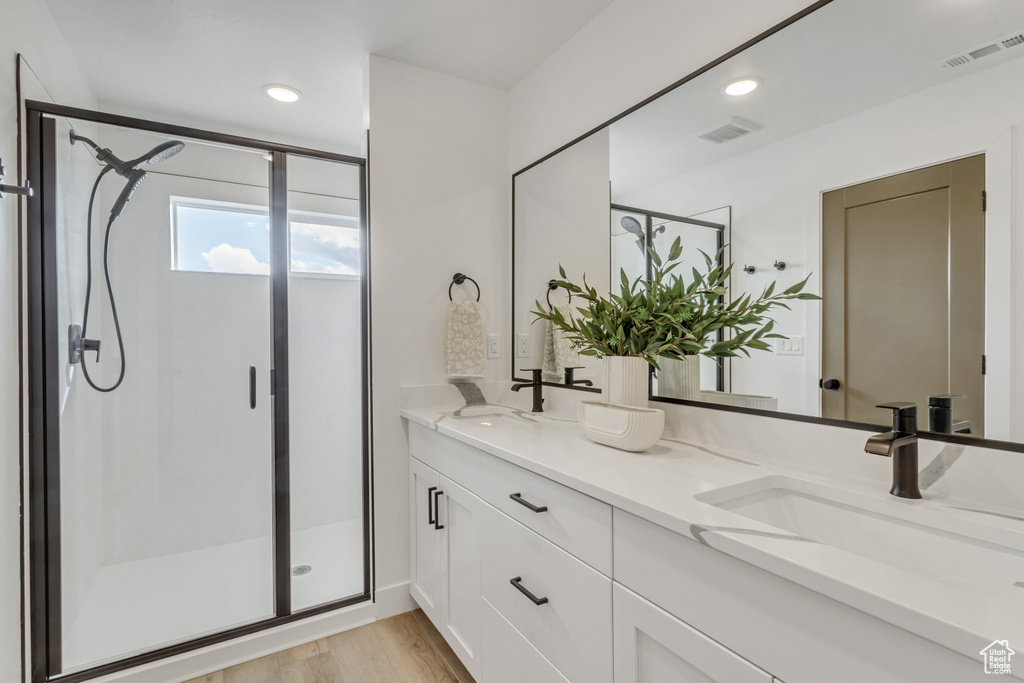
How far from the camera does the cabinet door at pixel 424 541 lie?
1771 millimetres

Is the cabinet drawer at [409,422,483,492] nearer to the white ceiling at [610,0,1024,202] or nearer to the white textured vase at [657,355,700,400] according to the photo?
the white textured vase at [657,355,700,400]

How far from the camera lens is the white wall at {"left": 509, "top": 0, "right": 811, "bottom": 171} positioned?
52.1 inches

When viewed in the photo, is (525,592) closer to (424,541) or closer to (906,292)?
(424,541)

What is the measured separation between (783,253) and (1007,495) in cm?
64

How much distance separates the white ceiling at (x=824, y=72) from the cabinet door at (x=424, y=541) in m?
1.37

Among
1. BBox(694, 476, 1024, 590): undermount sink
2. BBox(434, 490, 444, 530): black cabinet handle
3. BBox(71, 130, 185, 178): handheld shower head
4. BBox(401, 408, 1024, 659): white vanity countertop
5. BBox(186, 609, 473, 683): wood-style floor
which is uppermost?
BBox(71, 130, 185, 178): handheld shower head

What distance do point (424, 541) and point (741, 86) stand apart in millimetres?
1888

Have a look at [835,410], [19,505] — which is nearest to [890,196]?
[835,410]

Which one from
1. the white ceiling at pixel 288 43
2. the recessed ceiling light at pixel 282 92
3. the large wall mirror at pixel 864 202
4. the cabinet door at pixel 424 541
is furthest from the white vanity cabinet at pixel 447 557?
the recessed ceiling light at pixel 282 92

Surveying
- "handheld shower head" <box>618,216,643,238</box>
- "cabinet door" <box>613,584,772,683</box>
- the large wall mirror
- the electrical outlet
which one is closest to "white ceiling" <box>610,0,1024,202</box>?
the large wall mirror

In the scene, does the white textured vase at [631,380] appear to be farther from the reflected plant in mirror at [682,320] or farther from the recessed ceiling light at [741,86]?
the recessed ceiling light at [741,86]

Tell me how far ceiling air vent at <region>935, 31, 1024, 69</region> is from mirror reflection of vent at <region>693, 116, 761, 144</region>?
1.26ft

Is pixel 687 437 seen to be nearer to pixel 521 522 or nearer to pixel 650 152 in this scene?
pixel 521 522

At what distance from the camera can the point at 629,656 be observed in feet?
2.97
